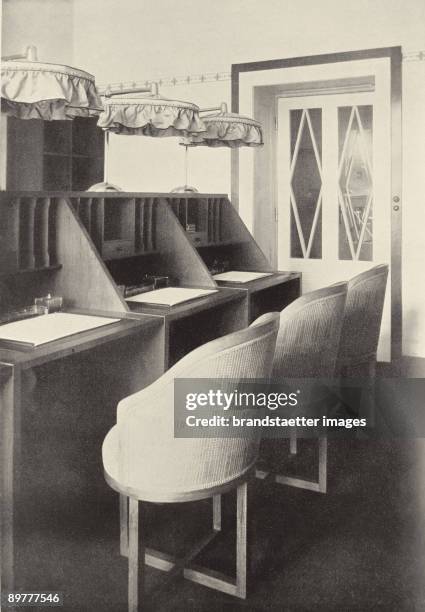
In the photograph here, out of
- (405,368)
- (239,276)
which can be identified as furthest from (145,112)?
(405,368)

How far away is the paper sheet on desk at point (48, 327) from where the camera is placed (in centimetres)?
192

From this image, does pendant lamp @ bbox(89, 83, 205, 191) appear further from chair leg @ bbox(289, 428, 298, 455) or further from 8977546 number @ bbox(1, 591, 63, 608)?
8977546 number @ bbox(1, 591, 63, 608)

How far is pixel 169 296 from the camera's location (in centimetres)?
277

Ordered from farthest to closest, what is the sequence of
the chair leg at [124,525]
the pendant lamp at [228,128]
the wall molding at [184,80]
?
1. the wall molding at [184,80]
2. the pendant lamp at [228,128]
3. the chair leg at [124,525]

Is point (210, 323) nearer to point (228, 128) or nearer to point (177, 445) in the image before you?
point (228, 128)

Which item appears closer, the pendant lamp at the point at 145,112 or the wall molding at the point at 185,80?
the pendant lamp at the point at 145,112

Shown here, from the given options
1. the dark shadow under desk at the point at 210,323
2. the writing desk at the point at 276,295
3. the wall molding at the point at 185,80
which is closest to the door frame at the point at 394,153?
the wall molding at the point at 185,80

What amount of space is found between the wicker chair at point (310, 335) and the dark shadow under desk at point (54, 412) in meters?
0.47

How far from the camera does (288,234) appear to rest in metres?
5.29

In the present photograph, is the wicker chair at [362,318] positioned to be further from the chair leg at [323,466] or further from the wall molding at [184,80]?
the wall molding at [184,80]

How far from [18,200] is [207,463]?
1.27 metres

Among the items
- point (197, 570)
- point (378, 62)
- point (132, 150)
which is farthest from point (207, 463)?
point (132, 150)

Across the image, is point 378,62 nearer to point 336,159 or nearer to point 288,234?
point 336,159

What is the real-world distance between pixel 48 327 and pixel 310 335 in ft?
3.14
